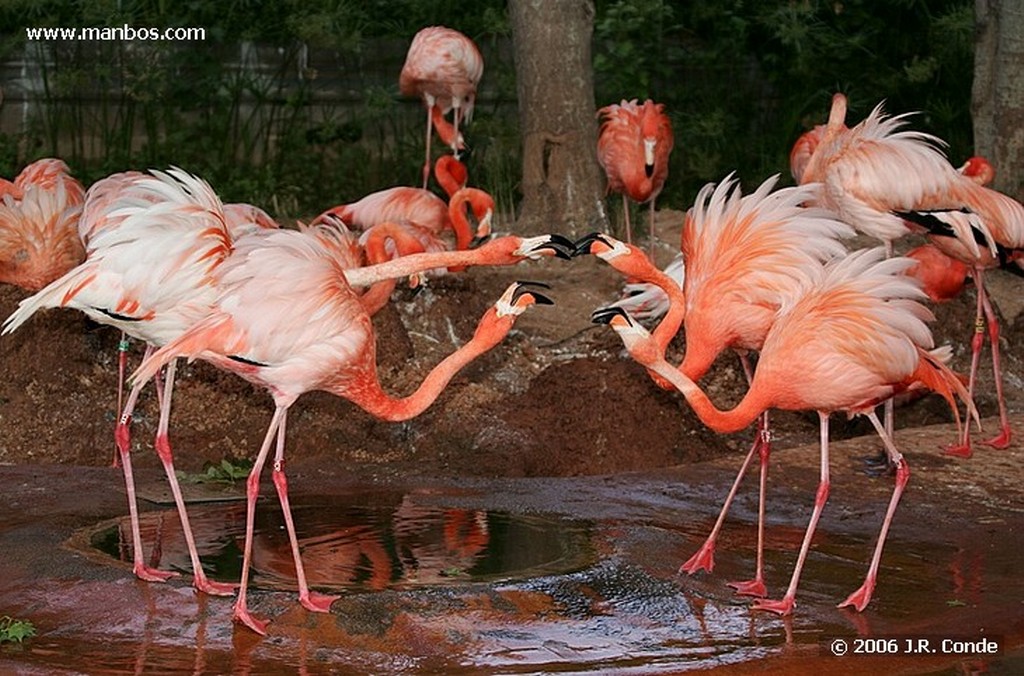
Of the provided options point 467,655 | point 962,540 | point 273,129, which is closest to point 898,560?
point 962,540

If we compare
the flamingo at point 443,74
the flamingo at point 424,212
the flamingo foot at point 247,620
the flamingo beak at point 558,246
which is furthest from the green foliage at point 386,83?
the flamingo foot at point 247,620

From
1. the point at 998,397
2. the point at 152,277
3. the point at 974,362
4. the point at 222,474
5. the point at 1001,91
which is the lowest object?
the point at 222,474

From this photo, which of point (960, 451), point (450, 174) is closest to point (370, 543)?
point (960, 451)

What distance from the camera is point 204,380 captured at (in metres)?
7.97

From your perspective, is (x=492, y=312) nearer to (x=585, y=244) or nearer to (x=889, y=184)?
(x=585, y=244)

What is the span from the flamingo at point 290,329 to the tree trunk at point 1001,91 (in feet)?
16.2

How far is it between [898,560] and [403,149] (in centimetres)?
725

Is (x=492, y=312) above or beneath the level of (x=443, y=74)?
beneath

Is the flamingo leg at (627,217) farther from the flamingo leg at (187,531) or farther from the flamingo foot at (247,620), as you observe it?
the flamingo foot at (247,620)

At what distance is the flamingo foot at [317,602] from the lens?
4652 millimetres

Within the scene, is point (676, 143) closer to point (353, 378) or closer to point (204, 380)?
point (204, 380)

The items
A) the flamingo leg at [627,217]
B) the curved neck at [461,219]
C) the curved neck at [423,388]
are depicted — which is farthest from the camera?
the flamingo leg at [627,217]

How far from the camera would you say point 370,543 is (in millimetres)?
5543

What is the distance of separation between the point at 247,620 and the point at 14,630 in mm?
657
